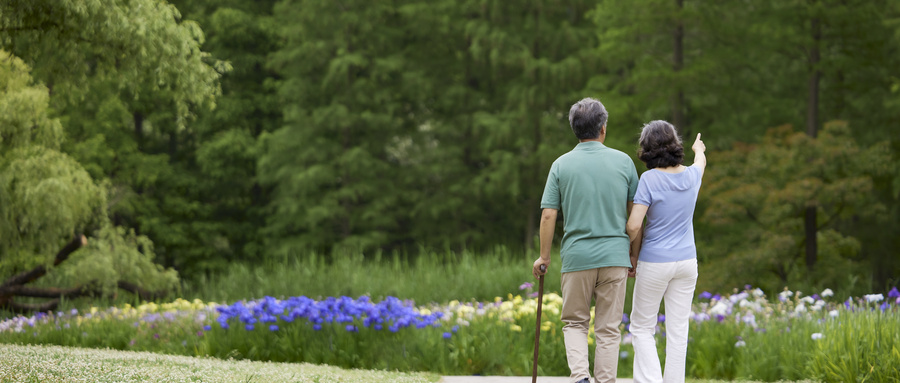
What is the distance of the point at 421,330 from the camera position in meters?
7.63

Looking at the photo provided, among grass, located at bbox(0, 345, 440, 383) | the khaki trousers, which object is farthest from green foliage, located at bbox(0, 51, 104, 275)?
the khaki trousers

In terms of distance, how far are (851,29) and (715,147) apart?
11.4 feet

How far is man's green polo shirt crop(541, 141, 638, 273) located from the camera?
4.47 m

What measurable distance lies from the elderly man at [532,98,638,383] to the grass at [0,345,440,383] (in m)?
1.66

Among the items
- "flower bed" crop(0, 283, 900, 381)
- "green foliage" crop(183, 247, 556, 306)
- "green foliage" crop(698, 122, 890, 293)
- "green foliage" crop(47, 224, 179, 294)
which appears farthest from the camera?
"green foliage" crop(47, 224, 179, 294)

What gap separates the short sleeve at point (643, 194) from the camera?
4.55 meters

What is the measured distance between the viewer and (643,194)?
455cm

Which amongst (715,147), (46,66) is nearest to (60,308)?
(46,66)

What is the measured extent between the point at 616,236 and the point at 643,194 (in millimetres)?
279

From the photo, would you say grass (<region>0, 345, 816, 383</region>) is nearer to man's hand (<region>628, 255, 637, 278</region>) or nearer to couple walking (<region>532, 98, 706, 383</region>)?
couple walking (<region>532, 98, 706, 383</region>)

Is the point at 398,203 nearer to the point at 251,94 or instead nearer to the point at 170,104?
the point at 251,94

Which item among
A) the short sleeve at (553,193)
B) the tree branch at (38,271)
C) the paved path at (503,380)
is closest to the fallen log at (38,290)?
the tree branch at (38,271)

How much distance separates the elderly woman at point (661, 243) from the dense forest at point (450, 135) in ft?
30.2

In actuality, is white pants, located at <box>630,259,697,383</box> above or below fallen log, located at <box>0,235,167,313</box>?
above
